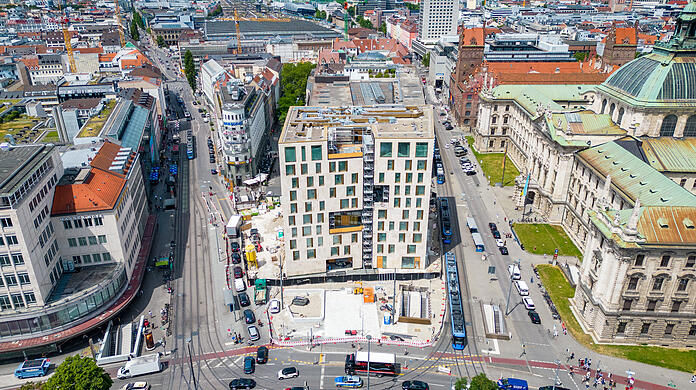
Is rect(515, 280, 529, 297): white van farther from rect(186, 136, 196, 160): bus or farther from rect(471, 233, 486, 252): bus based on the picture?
rect(186, 136, 196, 160): bus

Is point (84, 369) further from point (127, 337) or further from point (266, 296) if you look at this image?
point (266, 296)

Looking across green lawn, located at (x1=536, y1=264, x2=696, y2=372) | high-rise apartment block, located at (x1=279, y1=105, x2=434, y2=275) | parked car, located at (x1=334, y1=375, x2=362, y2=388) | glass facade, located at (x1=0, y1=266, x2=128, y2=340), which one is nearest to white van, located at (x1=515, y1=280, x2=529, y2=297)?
green lawn, located at (x1=536, y1=264, x2=696, y2=372)

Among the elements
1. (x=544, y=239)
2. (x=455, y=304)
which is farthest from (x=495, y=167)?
(x=455, y=304)

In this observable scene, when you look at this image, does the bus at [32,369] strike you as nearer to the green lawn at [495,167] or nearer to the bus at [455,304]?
the bus at [455,304]

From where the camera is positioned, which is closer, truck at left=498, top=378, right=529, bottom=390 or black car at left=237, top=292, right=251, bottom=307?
truck at left=498, top=378, right=529, bottom=390

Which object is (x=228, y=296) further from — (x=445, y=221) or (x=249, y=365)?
(x=445, y=221)

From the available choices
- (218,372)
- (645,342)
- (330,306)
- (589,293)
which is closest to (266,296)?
(330,306)
